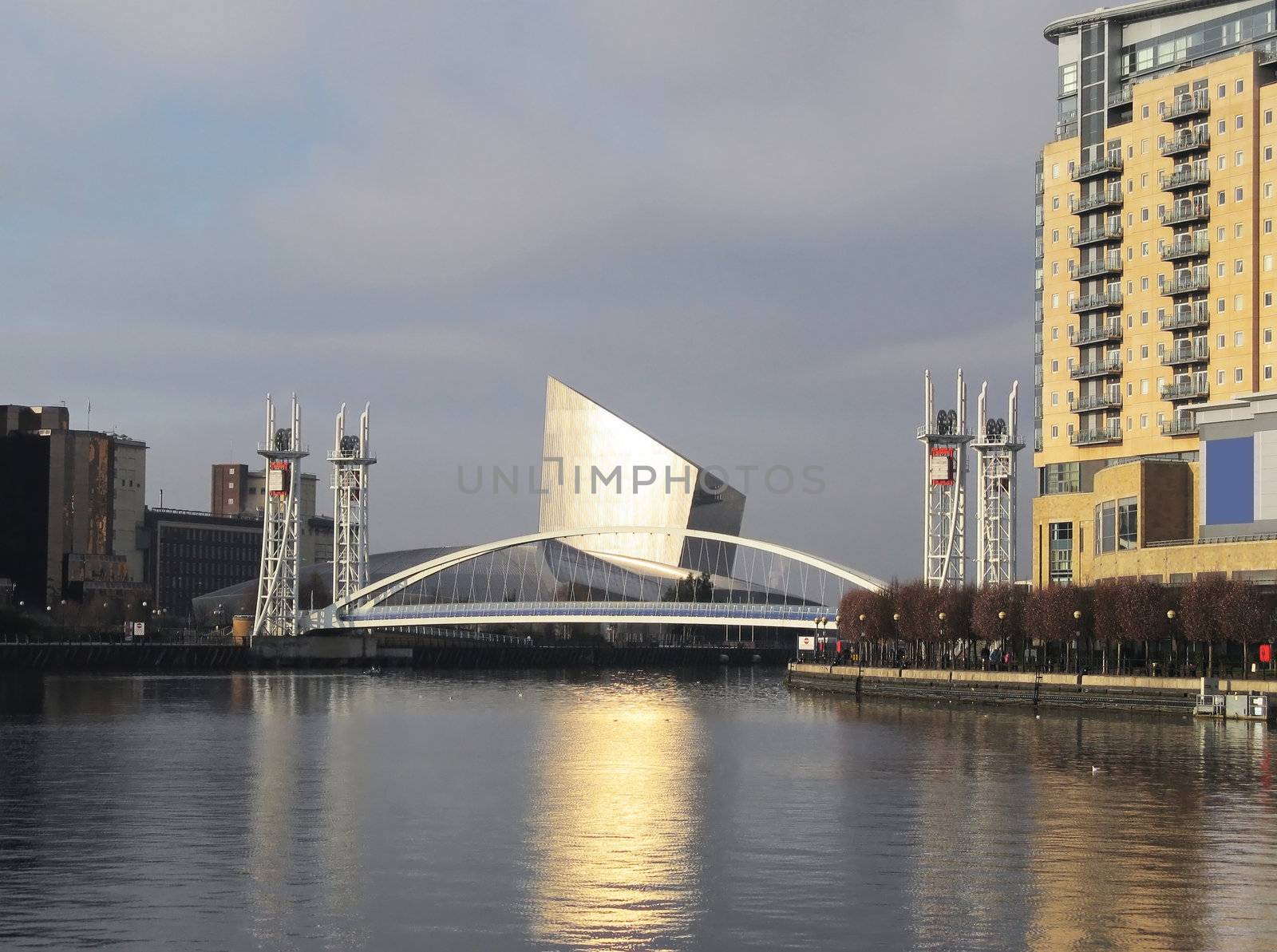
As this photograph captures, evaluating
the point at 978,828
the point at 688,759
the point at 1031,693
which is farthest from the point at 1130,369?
the point at 978,828

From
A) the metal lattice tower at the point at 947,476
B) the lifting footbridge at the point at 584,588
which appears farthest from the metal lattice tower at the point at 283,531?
the metal lattice tower at the point at 947,476

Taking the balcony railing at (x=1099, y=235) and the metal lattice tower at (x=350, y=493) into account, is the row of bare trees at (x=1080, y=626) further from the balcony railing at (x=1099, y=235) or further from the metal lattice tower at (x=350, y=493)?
the metal lattice tower at (x=350, y=493)

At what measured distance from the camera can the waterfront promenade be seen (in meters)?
69.2

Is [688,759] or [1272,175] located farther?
[1272,175]

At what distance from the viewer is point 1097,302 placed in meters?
100

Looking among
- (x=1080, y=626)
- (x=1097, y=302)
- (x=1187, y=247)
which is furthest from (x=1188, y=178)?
(x=1080, y=626)

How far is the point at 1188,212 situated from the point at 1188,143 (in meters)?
3.58

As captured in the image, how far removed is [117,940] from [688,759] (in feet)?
98.2

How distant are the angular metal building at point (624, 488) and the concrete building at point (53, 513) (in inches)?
1831

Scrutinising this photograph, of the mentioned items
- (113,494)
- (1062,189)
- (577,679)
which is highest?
(1062,189)

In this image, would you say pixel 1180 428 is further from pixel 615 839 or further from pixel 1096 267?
pixel 615 839

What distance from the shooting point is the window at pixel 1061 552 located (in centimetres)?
10025

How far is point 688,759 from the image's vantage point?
53094mm

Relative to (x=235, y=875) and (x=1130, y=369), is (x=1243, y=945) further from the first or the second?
(x=1130, y=369)
